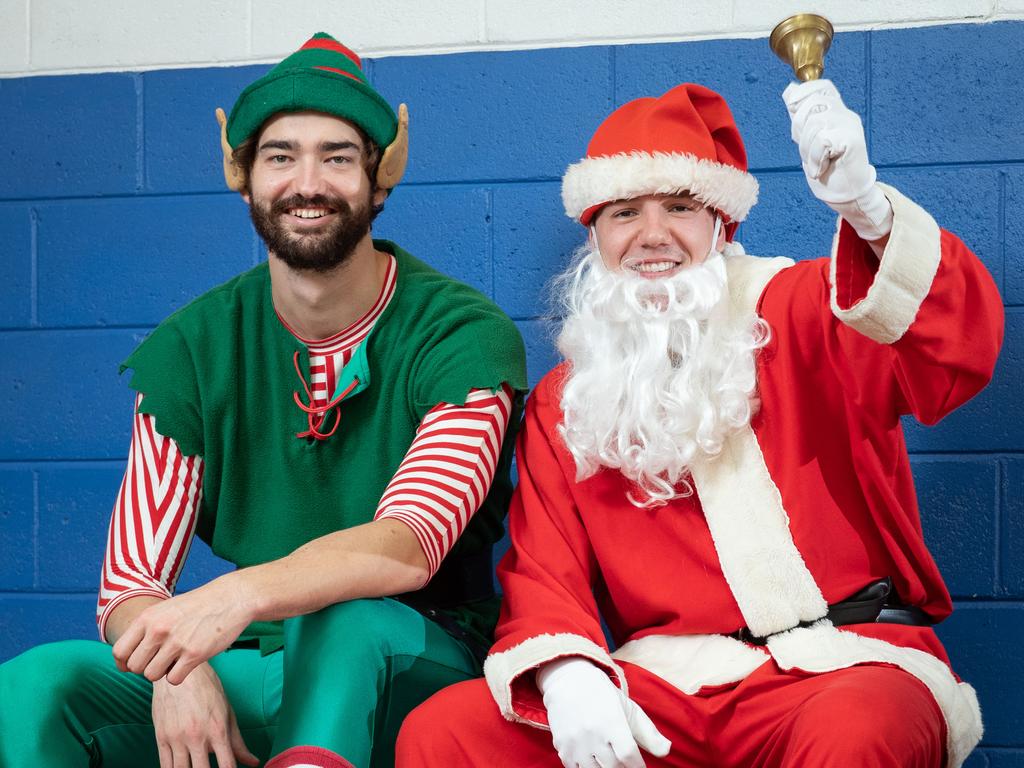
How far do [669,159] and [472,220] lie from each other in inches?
26.0

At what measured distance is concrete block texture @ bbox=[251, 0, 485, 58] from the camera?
2.44 meters

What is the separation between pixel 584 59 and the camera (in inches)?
94.0

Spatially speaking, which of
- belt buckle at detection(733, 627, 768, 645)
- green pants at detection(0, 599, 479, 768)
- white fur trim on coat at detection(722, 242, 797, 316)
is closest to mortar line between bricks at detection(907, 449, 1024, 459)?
white fur trim on coat at detection(722, 242, 797, 316)

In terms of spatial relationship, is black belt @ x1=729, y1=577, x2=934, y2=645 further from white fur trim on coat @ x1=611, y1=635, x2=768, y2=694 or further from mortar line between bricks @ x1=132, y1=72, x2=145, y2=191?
mortar line between bricks @ x1=132, y1=72, x2=145, y2=191

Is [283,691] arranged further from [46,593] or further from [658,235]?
[46,593]

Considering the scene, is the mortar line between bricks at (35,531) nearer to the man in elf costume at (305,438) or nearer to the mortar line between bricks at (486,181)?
the mortar line between bricks at (486,181)

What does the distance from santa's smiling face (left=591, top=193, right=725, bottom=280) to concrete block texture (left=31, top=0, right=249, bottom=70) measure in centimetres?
102

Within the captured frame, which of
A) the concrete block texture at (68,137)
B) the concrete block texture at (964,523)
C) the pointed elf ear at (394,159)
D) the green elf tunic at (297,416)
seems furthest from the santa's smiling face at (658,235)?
the concrete block texture at (68,137)

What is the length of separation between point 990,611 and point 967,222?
2.27 feet

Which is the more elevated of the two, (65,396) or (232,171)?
(232,171)

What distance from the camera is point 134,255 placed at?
2551 mm

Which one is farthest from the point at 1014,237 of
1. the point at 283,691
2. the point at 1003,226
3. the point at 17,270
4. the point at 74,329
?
the point at 17,270

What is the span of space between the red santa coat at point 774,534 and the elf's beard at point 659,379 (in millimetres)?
32

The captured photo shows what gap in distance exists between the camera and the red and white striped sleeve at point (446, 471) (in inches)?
68.7
